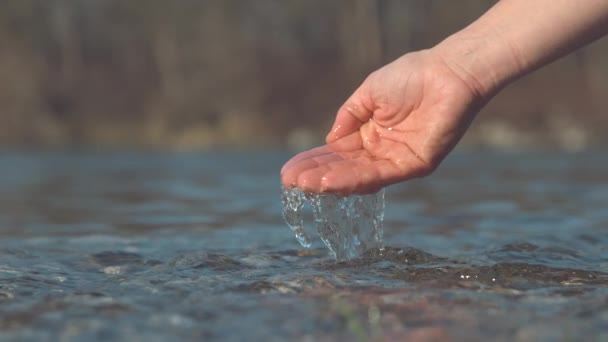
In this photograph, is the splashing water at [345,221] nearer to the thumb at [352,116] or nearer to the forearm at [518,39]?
the thumb at [352,116]

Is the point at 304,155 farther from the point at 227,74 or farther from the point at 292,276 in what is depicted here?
the point at 227,74

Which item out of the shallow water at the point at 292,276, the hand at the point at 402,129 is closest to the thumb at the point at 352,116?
the hand at the point at 402,129

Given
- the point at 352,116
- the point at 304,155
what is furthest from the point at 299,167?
the point at 352,116

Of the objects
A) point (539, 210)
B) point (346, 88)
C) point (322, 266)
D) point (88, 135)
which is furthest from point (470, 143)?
point (322, 266)

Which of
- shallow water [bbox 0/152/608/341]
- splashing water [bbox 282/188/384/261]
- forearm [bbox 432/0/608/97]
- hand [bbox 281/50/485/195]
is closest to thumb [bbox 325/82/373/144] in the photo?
hand [bbox 281/50/485/195]

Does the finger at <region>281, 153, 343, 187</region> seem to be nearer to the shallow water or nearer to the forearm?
the shallow water

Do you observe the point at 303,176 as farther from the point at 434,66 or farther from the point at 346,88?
the point at 346,88
